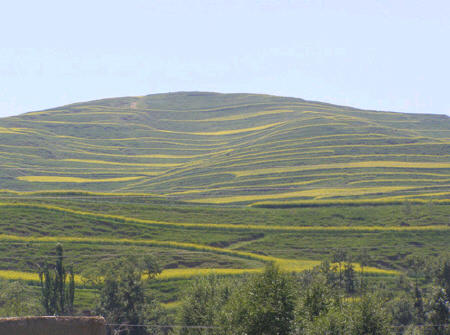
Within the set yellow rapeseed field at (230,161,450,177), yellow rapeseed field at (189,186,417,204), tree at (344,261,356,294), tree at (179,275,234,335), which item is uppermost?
yellow rapeseed field at (230,161,450,177)

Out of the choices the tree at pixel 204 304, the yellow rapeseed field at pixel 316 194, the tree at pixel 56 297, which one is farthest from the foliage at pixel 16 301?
the yellow rapeseed field at pixel 316 194

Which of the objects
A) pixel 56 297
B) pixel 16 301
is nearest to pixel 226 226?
pixel 56 297

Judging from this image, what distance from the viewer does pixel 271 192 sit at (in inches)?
6432

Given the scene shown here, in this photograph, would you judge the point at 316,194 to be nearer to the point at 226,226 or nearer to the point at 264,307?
the point at 226,226

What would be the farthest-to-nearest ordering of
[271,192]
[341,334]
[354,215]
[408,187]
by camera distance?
[271,192], [408,187], [354,215], [341,334]

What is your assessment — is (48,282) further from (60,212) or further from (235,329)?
(60,212)

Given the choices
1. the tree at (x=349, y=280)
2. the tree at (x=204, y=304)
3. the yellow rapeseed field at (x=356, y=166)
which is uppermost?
the yellow rapeseed field at (x=356, y=166)

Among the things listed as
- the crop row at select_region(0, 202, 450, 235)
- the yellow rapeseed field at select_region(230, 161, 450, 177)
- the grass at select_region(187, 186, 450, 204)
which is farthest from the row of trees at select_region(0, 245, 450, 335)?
the yellow rapeseed field at select_region(230, 161, 450, 177)

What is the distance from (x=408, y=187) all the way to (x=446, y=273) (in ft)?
261

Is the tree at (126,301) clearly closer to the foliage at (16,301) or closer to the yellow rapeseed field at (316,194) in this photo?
the foliage at (16,301)

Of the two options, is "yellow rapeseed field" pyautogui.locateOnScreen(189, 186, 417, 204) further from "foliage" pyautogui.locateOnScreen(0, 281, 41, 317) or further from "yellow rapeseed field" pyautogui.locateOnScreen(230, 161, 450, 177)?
"foliage" pyautogui.locateOnScreen(0, 281, 41, 317)

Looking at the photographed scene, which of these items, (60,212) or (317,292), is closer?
(317,292)

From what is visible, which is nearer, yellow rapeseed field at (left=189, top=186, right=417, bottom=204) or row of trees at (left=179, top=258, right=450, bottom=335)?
row of trees at (left=179, top=258, right=450, bottom=335)

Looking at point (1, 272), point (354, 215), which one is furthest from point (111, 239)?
point (354, 215)
